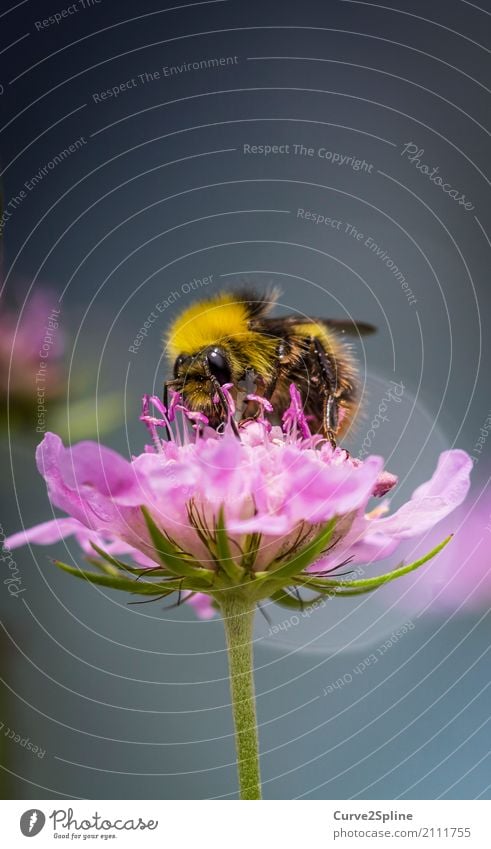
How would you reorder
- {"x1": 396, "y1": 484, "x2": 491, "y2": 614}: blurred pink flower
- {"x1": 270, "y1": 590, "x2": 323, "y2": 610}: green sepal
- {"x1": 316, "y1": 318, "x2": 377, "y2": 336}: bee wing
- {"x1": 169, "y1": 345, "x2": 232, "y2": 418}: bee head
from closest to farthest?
1. {"x1": 270, "y1": 590, "x2": 323, "y2": 610}: green sepal
2. {"x1": 169, "y1": 345, "x2": 232, "y2": 418}: bee head
3. {"x1": 316, "y1": 318, "x2": 377, "y2": 336}: bee wing
4. {"x1": 396, "y1": 484, "x2": 491, "y2": 614}: blurred pink flower

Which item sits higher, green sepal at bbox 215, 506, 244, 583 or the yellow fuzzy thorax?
the yellow fuzzy thorax

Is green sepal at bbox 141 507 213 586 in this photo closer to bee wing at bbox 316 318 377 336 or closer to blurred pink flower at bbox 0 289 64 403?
bee wing at bbox 316 318 377 336

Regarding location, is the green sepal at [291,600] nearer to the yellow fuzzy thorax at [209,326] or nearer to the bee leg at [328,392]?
the bee leg at [328,392]

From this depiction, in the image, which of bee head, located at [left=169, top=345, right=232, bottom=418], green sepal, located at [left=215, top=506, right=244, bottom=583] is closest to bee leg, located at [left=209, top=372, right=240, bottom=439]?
bee head, located at [left=169, top=345, right=232, bottom=418]

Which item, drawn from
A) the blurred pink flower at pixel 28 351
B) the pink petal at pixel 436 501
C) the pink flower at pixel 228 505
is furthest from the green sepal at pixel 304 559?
the blurred pink flower at pixel 28 351

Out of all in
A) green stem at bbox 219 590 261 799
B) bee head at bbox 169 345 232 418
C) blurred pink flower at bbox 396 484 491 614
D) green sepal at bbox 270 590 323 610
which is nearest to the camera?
green stem at bbox 219 590 261 799

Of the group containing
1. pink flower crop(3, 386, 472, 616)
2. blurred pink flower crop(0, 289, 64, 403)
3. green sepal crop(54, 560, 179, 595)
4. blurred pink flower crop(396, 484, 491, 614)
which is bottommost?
Answer: green sepal crop(54, 560, 179, 595)

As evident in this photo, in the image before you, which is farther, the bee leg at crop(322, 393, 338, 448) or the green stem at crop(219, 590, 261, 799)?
the bee leg at crop(322, 393, 338, 448)
